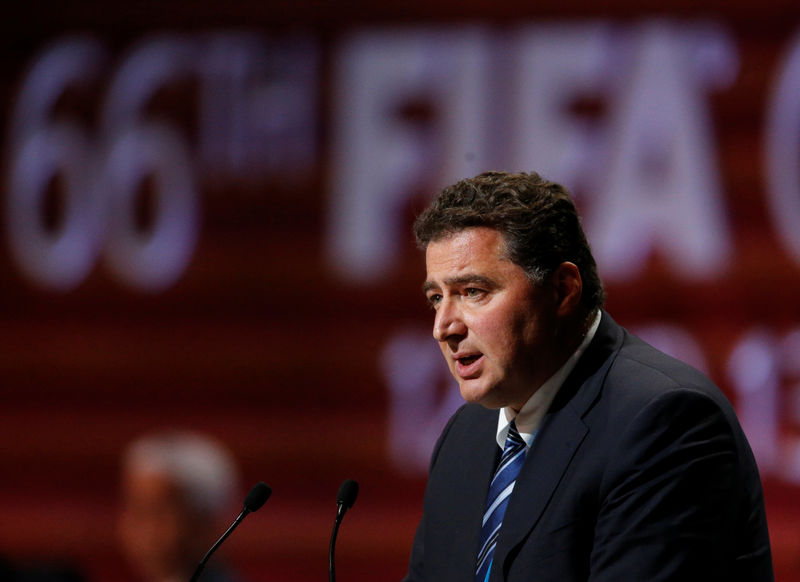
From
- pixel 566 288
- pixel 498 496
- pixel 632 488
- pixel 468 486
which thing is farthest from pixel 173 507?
pixel 632 488

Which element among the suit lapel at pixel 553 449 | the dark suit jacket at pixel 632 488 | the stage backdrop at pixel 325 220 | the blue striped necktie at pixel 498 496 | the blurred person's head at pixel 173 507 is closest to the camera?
the dark suit jacket at pixel 632 488

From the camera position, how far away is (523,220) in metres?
2.18

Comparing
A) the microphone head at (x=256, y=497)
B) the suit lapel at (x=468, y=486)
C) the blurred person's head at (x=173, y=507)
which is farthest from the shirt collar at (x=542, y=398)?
the blurred person's head at (x=173, y=507)

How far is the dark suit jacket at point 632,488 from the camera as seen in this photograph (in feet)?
6.16

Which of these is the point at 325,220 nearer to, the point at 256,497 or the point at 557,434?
the point at 256,497

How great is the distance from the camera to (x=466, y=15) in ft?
Answer: 15.1

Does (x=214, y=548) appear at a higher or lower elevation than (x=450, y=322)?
lower

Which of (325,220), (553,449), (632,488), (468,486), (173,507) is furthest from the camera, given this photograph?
(325,220)

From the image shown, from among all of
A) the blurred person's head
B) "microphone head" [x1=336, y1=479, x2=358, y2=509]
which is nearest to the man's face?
"microphone head" [x1=336, y1=479, x2=358, y2=509]

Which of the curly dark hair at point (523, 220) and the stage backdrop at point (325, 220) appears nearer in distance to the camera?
the curly dark hair at point (523, 220)

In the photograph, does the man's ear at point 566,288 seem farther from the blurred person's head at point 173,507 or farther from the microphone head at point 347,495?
the blurred person's head at point 173,507

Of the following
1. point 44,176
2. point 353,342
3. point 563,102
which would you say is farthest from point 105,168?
point 563,102

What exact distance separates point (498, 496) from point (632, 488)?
0.40 metres

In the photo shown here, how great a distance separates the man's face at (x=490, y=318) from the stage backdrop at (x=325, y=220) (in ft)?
7.23
